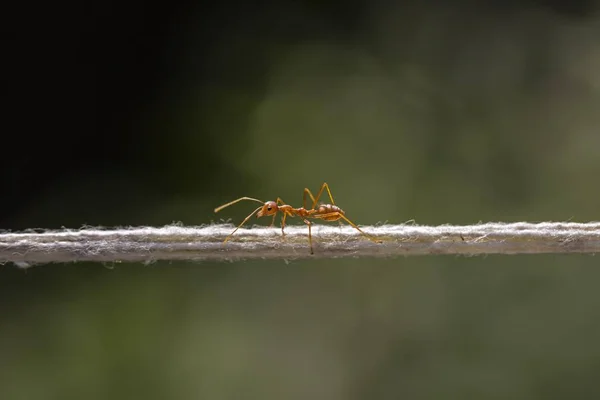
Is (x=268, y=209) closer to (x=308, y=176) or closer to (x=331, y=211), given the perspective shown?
(x=331, y=211)

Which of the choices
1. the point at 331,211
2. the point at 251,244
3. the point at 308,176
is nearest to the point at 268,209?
the point at 331,211

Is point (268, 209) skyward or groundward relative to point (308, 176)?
groundward

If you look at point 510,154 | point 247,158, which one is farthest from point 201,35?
point 510,154

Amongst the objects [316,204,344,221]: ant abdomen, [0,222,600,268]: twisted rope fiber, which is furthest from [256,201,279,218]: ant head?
[0,222,600,268]: twisted rope fiber

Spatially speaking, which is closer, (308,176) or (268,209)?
(268,209)

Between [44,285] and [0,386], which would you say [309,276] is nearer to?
[44,285]

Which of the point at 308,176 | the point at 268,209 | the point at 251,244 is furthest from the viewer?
the point at 308,176

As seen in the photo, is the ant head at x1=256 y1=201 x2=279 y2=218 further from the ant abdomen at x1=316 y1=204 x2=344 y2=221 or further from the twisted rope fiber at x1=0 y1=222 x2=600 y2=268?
the twisted rope fiber at x1=0 y1=222 x2=600 y2=268

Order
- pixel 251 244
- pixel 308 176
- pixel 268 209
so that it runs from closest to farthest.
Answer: pixel 251 244, pixel 268 209, pixel 308 176
